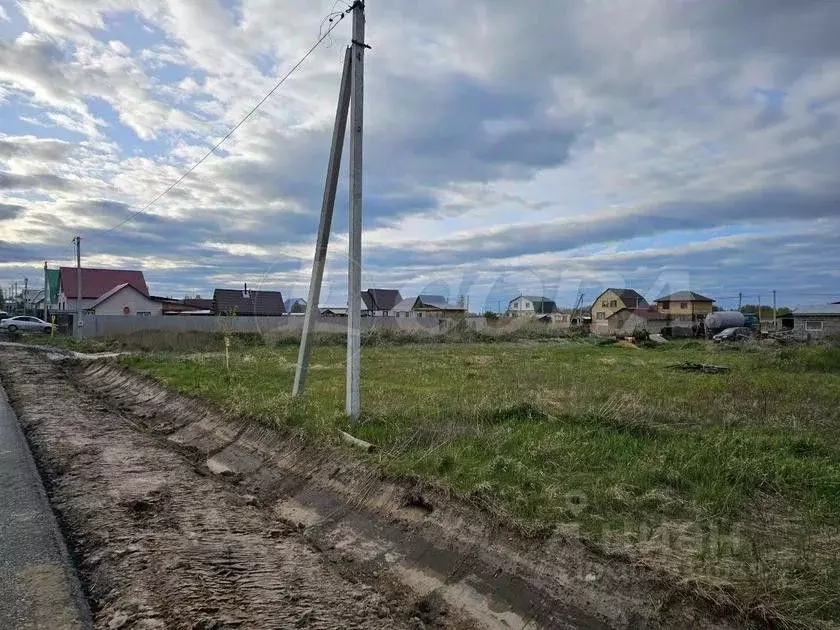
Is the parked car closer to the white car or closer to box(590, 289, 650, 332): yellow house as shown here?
box(590, 289, 650, 332): yellow house

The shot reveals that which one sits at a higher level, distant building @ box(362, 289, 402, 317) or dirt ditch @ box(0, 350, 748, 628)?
distant building @ box(362, 289, 402, 317)

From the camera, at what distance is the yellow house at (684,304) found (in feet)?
186

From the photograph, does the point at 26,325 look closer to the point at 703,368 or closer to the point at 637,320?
the point at 703,368

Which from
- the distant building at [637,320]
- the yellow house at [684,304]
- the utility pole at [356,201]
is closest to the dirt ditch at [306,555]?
the utility pole at [356,201]

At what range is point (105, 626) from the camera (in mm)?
3281

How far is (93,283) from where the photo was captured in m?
51.1

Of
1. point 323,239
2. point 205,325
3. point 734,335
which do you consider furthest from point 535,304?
point 323,239

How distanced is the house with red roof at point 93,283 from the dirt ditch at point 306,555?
49.0 metres

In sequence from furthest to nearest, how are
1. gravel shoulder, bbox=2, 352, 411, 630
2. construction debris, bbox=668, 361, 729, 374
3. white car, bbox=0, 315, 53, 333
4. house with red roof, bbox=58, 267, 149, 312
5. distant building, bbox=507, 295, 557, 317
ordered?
1. distant building, bbox=507, 295, 557, 317
2. house with red roof, bbox=58, 267, 149, 312
3. white car, bbox=0, 315, 53, 333
4. construction debris, bbox=668, 361, 729, 374
5. gravel shoulder, bbox=2, 352, 411, 630

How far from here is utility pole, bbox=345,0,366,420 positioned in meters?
7.71

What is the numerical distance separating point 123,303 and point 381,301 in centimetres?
2505

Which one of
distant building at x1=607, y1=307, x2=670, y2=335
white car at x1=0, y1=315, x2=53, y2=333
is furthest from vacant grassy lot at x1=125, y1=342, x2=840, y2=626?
distant building at x1=607, y1=307, x2=670, y2=335

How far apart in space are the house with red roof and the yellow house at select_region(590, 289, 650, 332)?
4549cm

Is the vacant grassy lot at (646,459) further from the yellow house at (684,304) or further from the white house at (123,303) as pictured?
the yellow house at (684,304)
